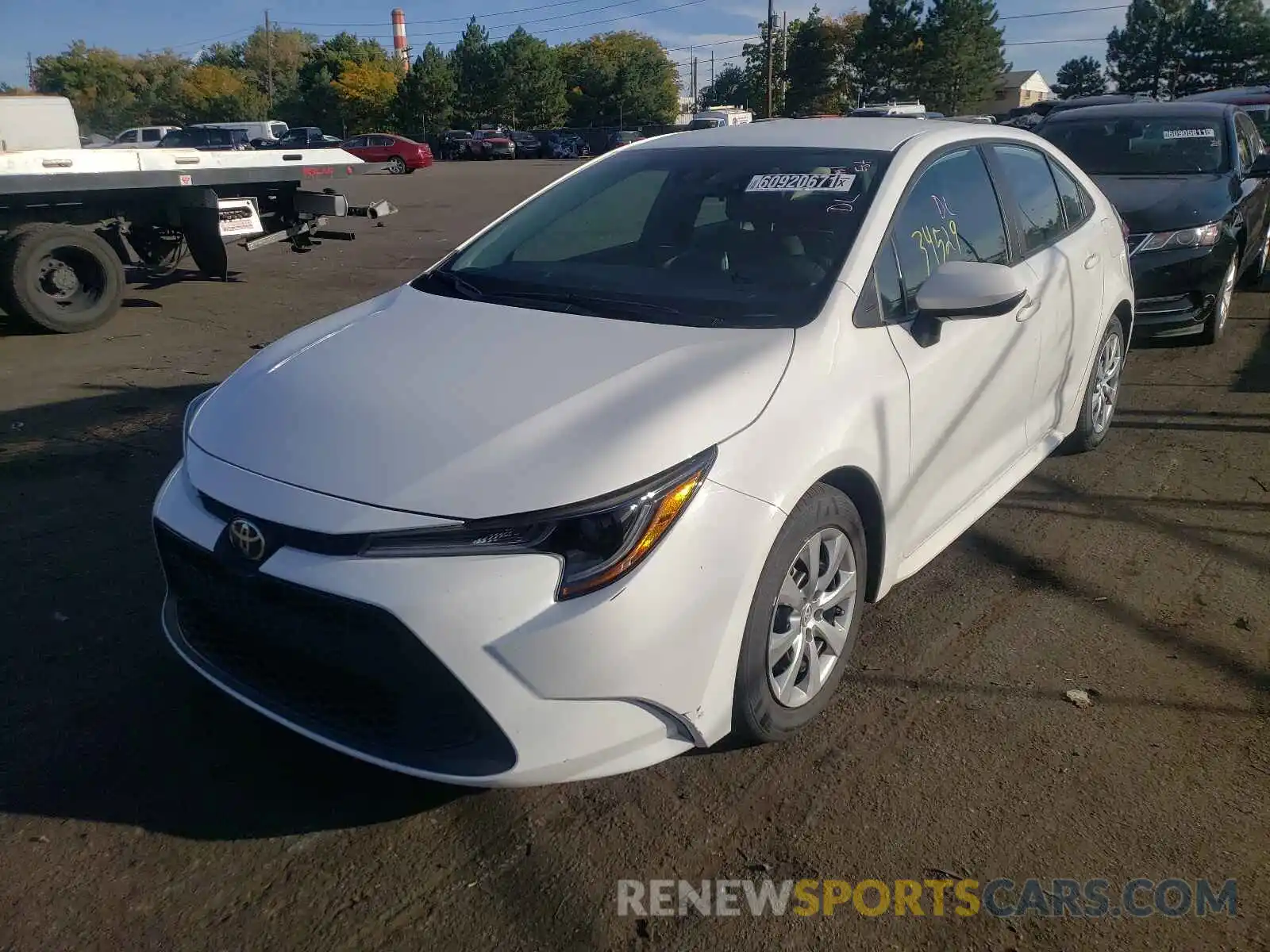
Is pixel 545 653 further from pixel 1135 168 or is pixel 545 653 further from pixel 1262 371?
pixel 1135 168

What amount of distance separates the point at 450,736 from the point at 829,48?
81040 mm

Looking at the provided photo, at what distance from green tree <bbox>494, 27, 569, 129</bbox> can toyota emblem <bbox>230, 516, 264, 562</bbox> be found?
7606cm

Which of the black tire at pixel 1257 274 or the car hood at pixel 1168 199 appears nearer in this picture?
the car hood at pixel 1168 199

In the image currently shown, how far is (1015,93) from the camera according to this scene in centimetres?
9156

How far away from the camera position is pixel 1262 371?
22.2 feet

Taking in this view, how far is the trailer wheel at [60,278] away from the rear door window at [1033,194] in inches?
307

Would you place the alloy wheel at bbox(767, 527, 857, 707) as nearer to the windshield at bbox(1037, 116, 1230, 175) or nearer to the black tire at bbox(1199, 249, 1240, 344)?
the black tire at bbox(1199, 249, 1240, 344)

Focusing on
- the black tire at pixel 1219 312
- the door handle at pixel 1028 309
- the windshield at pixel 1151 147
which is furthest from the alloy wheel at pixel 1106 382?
the windshield at pixel 1151 147

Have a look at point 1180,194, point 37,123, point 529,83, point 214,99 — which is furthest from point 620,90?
point 1180,194

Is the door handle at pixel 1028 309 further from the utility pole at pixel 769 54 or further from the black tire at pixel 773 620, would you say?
the utility pole at pixel 769 54

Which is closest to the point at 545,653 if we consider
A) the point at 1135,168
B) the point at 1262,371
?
the point at 1262,371

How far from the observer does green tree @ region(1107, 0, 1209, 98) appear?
68312mm

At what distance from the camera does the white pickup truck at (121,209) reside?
857cm

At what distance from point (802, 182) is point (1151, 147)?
5.84 meters
